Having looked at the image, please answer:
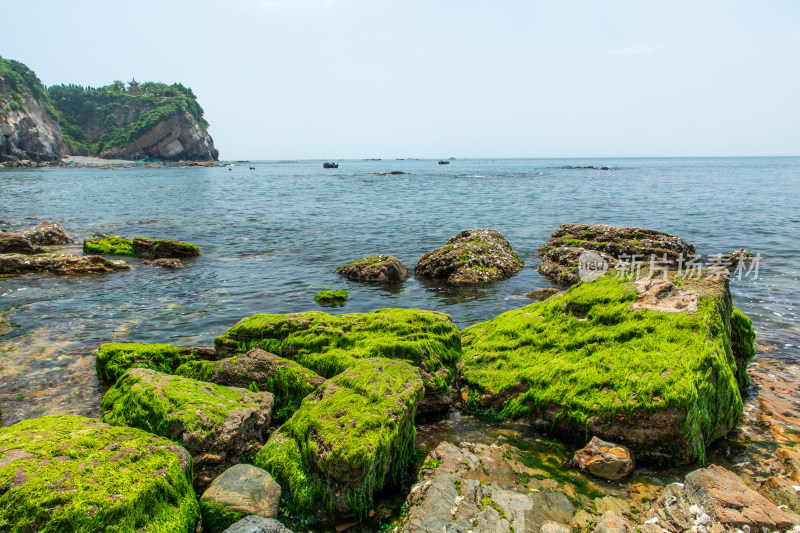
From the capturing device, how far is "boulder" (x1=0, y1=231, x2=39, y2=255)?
1564 centimetres

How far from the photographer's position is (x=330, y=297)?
11578mm

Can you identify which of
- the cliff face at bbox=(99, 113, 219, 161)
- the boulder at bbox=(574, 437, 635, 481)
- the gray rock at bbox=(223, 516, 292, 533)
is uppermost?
the cliff face at bbox=(99, 113, 219, 161)

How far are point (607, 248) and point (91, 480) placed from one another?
48.4ft

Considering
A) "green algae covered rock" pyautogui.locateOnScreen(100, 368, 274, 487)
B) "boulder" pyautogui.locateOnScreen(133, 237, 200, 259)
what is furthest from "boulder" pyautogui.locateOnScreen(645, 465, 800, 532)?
"boulder" pyautogui.locateOnScreen(133, 237, 200, 259)

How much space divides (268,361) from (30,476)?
10.8ft

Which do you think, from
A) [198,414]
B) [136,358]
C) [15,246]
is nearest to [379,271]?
[136,358]

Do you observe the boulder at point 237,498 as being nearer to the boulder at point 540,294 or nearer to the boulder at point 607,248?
the boulder at point 540,294

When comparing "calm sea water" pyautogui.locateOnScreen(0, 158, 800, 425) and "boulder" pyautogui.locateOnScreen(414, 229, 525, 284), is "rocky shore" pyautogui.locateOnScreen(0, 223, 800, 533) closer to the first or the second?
"calm sea water" pyautogui.locateOnScreen(0, 158, 800, 425)

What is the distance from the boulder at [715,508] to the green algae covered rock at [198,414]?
174 inches

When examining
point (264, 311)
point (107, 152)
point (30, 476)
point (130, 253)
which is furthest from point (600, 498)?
point (107, 152)

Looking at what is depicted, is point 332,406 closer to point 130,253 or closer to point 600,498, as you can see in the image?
point 600,498

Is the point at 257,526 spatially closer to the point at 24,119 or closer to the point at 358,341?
the point at 358,341

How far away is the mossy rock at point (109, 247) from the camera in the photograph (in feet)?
56.0

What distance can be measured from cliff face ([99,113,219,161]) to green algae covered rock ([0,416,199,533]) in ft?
478
